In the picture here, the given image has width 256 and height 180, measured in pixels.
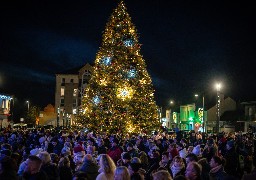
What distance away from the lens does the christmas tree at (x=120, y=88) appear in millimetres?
31734

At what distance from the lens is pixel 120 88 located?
32.1 metres

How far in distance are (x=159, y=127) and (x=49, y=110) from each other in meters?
103

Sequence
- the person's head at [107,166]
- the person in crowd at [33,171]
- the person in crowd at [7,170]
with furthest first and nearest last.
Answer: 1. the person's head at [107,166]
2. the person in crowd at [33,171]
3. the person in crowd at [7,170]

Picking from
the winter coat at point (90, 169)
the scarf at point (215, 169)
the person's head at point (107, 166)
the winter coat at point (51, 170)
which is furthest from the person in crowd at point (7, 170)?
the scarf at point (215, 169)

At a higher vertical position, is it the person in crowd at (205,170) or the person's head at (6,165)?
the person's head at (6,165)

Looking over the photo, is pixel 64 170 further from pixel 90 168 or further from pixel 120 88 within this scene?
pixel 120 88

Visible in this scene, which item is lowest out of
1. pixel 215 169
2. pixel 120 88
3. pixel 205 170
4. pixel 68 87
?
pixel 205 170

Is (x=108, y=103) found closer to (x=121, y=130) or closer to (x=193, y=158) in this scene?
(x=121, y=130)

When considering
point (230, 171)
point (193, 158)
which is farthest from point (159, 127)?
point (193, 158)

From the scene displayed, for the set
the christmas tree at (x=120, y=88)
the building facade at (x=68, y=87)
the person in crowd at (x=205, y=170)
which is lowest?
the person in crowd at (x=205, y=170)

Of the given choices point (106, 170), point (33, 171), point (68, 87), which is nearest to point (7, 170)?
point (33, 171)

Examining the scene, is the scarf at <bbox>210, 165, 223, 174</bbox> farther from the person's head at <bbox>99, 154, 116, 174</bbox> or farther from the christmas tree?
the christmas tree

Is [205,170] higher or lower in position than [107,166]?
lower

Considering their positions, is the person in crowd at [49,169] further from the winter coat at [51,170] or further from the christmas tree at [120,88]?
the christmas tree at [120,88]
